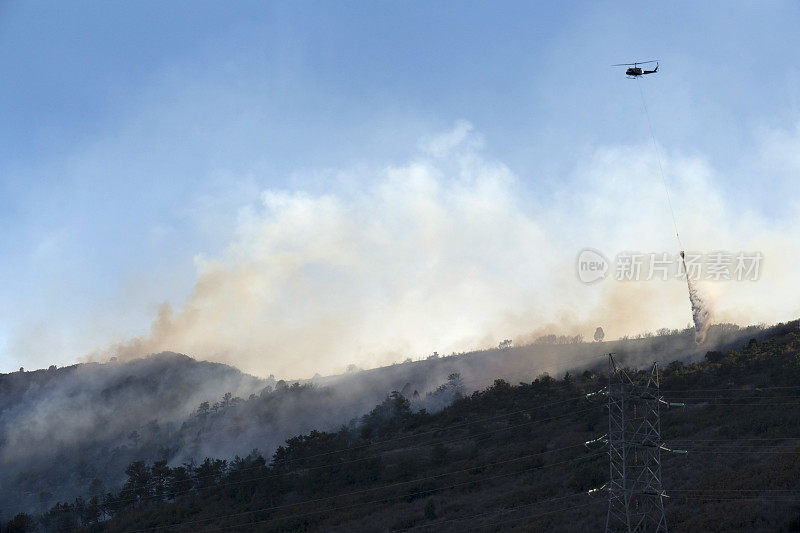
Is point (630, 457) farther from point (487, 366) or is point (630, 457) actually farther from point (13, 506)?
point (13, 506)

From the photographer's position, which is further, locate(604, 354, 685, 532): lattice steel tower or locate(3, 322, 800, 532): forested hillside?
locate(3, 322, 800, 532): forested hillside

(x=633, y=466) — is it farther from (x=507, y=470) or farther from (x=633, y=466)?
(x=507, y=470)

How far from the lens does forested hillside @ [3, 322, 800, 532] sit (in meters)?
65.1

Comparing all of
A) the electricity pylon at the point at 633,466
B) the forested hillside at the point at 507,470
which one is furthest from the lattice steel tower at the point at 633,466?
the forested hillside at the point at 507,470

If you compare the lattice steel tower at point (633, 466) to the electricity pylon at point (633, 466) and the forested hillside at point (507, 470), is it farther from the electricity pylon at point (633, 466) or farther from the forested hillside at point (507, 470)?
the forested hillside at point (507, 470)

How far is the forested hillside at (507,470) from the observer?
65125mm

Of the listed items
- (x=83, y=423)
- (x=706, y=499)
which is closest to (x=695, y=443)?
(x=706, y=499)

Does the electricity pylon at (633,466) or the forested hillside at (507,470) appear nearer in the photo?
the electricity pylon at (633,466)

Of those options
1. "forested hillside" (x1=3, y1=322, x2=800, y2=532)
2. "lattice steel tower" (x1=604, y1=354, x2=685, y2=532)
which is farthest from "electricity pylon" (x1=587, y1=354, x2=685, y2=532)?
Answer: "forested hillside" (x1=3, y1=322, x2=800, y2=532)

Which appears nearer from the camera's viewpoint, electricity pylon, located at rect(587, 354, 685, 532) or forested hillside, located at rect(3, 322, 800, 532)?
electricity pylon, located at rect(587, 354, 685, 532)

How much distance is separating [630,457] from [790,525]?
36080 millimetres

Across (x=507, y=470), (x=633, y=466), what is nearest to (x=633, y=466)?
(x=633, y=466)

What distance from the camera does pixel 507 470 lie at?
85.6 meters

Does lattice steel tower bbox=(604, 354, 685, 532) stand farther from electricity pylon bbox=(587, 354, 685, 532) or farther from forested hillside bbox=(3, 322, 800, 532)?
forested hillside bbox=(3, 322, 800, 532)
